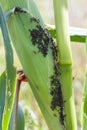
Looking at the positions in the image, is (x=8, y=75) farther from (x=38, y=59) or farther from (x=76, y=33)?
(x=76, y=33)

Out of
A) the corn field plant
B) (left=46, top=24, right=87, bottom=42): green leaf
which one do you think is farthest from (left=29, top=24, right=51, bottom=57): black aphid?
(left=46, top=24, right=87, bottom=42): green leaf

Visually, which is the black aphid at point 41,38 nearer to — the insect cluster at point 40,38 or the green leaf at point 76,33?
the insect cluster at point 40,38

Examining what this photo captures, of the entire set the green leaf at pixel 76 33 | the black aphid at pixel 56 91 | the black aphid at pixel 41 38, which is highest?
the black aphid at pixel 41 38

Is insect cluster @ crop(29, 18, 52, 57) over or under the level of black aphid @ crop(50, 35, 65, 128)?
over

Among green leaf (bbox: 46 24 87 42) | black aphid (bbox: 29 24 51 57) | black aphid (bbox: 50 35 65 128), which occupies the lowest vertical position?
black aphid (bbox: 50 35 65 128)

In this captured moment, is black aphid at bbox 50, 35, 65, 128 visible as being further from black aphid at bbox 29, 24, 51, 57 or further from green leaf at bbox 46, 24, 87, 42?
green leaf at bbox 46, 24, 87, 42

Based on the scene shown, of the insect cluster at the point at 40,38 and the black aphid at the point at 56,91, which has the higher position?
the insect cluster at the point at 40,38

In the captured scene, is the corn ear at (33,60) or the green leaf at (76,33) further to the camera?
the green leaf at (76,33)

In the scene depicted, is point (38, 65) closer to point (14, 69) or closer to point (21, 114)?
point (14, 69)

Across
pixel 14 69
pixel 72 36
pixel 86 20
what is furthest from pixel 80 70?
pixel 14 69

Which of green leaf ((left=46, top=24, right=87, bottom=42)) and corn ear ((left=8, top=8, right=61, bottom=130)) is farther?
green leaf ((left=46, top=24, right=87, bottom=42))

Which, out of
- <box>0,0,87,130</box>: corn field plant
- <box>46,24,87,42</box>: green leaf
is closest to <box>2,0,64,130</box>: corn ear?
<box>0,0,87,130</box>: corn field plant

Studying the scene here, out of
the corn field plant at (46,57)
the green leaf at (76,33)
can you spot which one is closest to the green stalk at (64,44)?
the corn field plant at (46,57)
